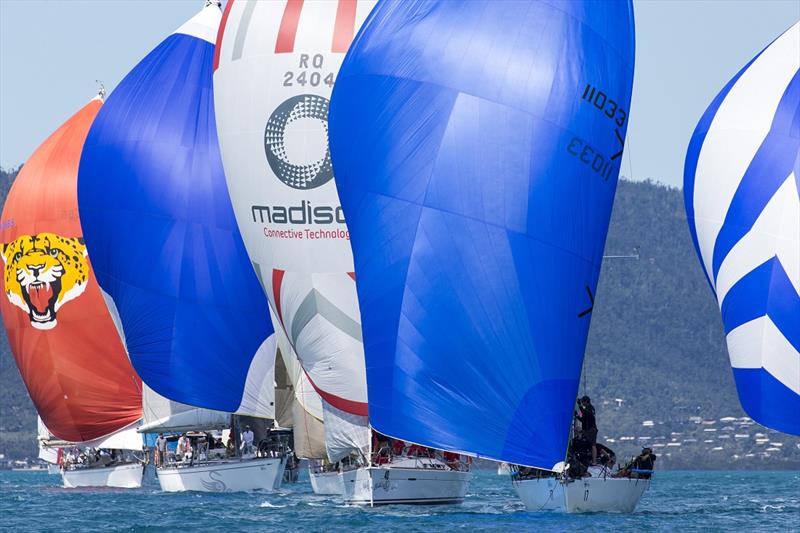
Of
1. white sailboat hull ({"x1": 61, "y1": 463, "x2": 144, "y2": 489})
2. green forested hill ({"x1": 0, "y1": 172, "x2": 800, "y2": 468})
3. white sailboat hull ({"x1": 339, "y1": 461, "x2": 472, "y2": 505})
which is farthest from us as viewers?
green forested hill ({"x1": 0, "y1": 172, "x2": 800, "y2": 468})

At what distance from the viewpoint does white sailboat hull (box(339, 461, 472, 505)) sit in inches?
1389

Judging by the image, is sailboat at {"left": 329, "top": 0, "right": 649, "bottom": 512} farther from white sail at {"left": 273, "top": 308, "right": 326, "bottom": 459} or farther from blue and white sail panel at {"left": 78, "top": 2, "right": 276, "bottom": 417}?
blue and white sail panel at {"left": 78, "top": 2, "right": 276, "bottom": 417}

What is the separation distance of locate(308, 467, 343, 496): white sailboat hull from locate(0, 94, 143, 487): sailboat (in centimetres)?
769

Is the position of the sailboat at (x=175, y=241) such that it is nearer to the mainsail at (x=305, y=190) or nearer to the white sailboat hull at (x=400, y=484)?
the mainsail at (x=305, y=190)

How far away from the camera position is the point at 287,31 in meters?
36.2

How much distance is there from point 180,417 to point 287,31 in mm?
13781

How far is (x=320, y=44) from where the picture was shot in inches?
1423

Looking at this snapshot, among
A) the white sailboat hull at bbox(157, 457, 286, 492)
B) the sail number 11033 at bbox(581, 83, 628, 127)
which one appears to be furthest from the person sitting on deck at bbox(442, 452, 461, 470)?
Answer: the sail number 11033 at bbox(581, 83, 628, 127)

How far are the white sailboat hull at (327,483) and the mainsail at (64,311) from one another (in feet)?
25.4

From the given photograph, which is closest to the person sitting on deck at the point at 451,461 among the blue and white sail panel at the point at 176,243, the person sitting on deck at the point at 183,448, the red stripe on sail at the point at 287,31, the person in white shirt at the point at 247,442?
the blue and white sail panel at the point at 176,243

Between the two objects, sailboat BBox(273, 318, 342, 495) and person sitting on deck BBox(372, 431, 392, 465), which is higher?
sailboat BBox(273, 318, 342, 495)

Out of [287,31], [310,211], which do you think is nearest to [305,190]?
[310,211]

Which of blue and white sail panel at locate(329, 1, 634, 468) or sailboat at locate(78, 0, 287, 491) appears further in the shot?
sailboat at locate(78, 0, 287, 491)

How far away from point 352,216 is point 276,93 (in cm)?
855
